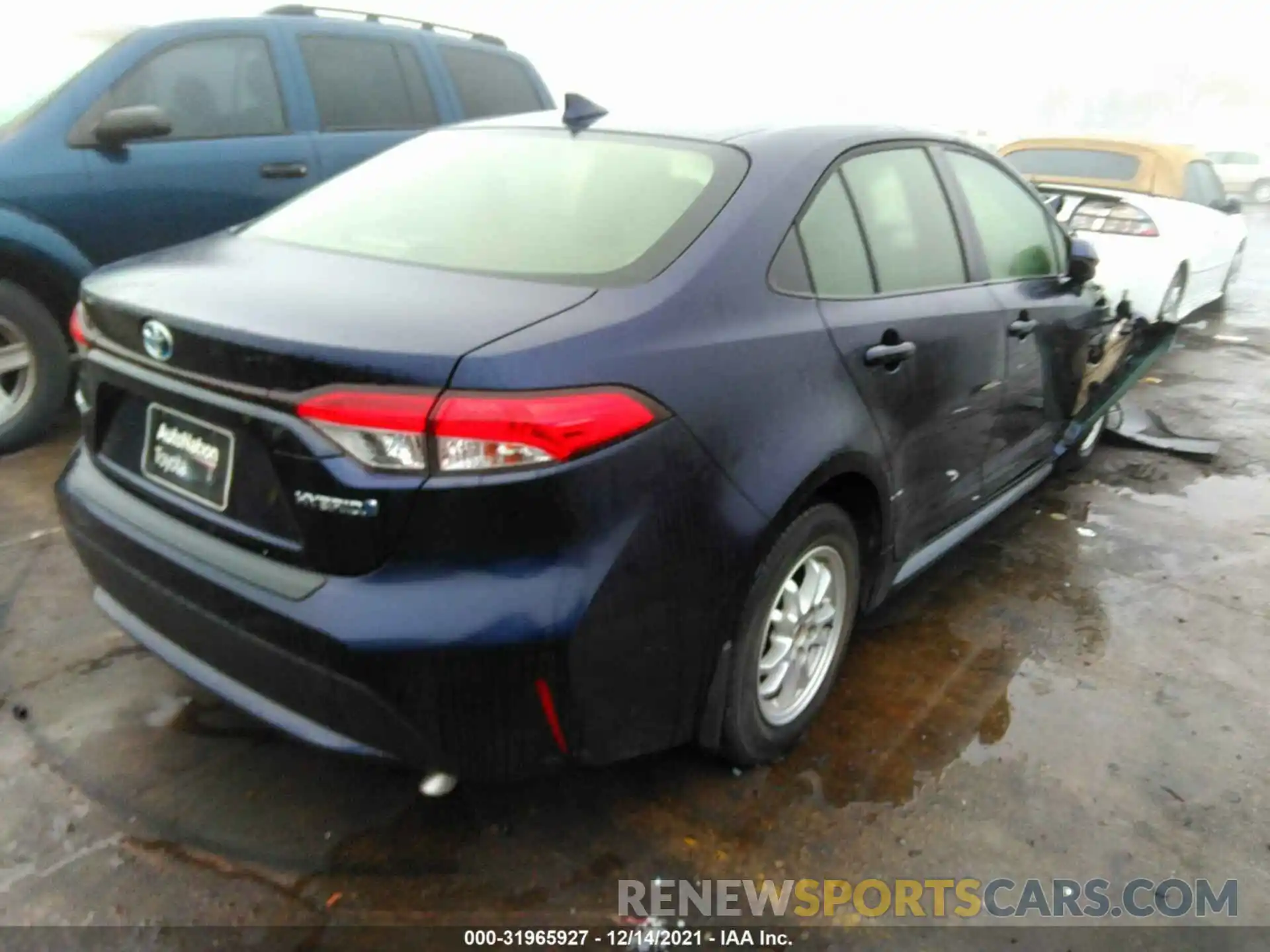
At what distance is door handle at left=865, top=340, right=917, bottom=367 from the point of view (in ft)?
8.52

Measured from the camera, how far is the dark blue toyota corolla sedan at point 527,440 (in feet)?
6.08

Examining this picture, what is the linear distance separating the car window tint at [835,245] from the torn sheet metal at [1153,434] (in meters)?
3.08

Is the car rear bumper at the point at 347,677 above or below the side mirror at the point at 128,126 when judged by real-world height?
below

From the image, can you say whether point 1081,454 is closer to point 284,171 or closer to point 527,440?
point 527,440

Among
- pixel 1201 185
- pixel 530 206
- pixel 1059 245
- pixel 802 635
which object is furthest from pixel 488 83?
pixel 1201 185

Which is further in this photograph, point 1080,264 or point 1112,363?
point 1112,363

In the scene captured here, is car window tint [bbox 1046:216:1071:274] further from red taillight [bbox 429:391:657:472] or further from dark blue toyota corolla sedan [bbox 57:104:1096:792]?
red taillight [bbox 429:391:657:472]

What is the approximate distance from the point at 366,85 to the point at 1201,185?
23.4 feet

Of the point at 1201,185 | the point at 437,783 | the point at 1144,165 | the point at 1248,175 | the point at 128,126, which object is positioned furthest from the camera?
the point at 1248,175

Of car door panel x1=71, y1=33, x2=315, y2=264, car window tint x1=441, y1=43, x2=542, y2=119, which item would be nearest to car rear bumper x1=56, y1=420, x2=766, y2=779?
car door panel x1=71, y1=33, x2=315, y2=264

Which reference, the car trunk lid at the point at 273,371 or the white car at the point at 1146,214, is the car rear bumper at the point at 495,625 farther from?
the white car at the point at 1146,214

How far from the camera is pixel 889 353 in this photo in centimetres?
266

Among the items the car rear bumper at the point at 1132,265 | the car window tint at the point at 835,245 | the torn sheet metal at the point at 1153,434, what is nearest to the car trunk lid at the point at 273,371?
the car window tint at the point at 835,245

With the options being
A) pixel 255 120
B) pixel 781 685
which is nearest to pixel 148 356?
pixel 781 685
